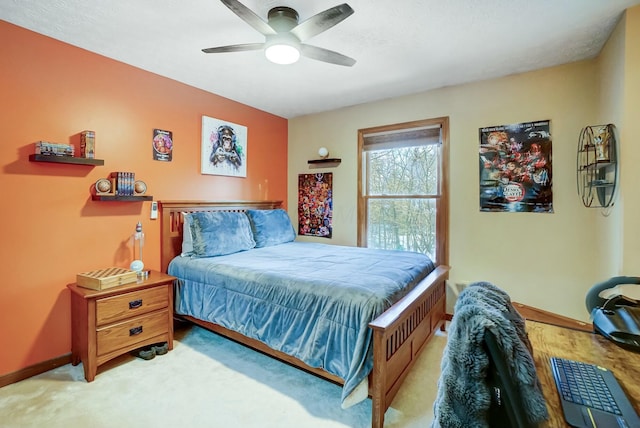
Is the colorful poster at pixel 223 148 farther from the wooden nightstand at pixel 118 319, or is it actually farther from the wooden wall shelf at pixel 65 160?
the wooden nightstand at pixel 118 319

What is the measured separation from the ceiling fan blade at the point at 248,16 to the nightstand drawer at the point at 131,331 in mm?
2342

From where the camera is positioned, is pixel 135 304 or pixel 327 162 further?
pixel 327 162

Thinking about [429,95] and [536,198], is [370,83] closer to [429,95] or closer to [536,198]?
[429,95]

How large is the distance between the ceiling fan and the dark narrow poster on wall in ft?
7.11

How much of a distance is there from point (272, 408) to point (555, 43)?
3477 millimetres

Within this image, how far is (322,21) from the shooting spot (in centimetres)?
180

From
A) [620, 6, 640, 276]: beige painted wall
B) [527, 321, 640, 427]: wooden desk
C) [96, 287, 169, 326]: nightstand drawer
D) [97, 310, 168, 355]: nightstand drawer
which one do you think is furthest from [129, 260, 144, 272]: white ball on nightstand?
[620, 6, 640, 276]: beige painted wall

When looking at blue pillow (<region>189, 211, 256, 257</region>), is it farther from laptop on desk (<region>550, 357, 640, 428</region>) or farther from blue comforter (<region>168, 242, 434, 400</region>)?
laptop on desk (<region>550, 357, 640, 428</region>)

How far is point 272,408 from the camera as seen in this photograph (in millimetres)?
1928

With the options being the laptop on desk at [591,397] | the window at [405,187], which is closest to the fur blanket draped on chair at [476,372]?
the laptop on desk at [591,397]

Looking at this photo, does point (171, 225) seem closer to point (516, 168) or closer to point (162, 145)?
point (162, 145)

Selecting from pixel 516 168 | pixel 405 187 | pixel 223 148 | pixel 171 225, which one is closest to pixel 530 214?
pixel 516 168

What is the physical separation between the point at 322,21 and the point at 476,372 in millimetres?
1913

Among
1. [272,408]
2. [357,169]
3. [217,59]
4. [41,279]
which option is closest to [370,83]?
[357,169]
